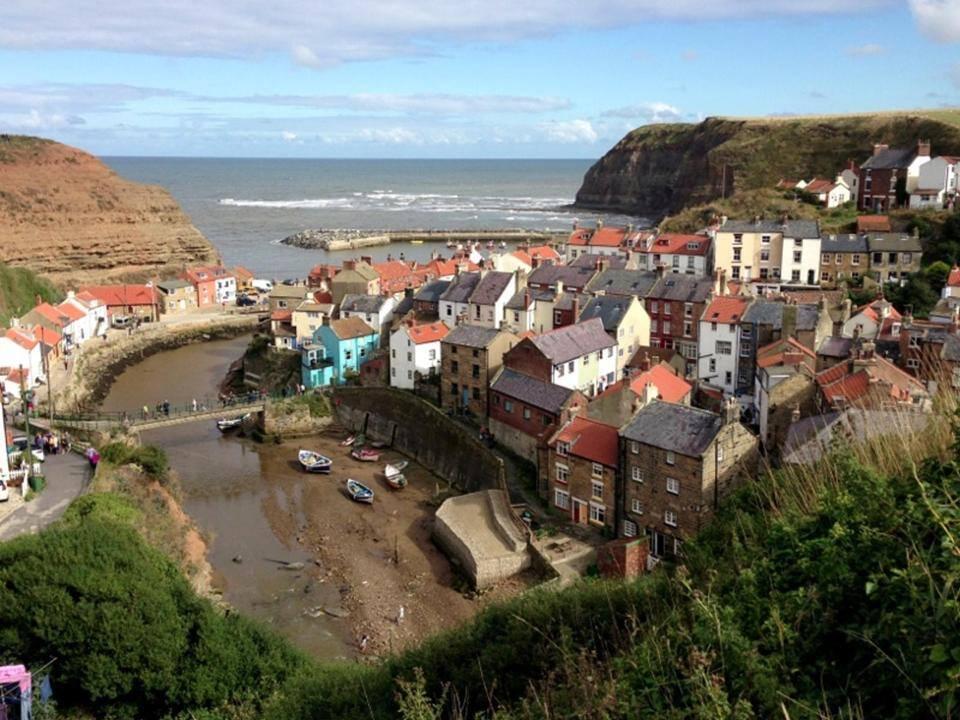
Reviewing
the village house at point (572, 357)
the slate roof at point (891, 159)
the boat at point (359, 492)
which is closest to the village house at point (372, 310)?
the village house at point (572, 357)

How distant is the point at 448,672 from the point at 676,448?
587 inches

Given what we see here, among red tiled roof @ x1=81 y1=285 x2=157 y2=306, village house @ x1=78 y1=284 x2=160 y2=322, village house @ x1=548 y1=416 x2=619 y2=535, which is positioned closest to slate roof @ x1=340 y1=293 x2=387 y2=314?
village house @ x1=548 y1=416 x2=619 y2=535

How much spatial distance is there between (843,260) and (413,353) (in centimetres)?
3072

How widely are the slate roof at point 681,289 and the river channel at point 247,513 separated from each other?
20.4 metres

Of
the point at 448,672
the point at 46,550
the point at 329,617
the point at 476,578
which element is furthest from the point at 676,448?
the point at 46,550

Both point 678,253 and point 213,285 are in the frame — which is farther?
point 213,285

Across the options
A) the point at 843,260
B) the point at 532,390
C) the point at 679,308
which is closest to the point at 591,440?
the point at 532,390

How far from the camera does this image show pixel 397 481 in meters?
35.7

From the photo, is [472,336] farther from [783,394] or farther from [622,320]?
[783,394]

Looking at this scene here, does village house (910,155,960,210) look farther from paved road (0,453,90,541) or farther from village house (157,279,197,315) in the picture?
paved road (0,453,90,541)

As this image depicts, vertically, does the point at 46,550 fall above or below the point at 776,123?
below

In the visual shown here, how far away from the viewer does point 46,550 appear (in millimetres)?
19297

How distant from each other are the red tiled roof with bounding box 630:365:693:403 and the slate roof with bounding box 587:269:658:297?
12213 millimetres

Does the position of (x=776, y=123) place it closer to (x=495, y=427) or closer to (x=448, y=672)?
(x=495, y=427)
